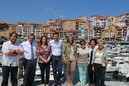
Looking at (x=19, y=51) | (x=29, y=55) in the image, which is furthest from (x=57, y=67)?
(x=19, y=51)

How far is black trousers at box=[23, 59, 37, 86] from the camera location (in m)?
7.20

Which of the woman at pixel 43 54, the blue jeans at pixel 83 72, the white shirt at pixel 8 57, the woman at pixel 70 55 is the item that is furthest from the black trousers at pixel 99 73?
the white shirt at pixel 8 57

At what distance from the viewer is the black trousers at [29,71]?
7.20 metres

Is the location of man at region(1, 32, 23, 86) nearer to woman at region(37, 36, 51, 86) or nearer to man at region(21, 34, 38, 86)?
man at region(21, 34, 38, 86)

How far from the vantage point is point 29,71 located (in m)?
7.30

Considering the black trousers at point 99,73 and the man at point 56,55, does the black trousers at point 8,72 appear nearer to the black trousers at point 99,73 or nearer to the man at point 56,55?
the man at point 56,55

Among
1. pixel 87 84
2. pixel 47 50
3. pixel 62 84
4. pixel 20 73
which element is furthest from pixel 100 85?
pixel 20 73

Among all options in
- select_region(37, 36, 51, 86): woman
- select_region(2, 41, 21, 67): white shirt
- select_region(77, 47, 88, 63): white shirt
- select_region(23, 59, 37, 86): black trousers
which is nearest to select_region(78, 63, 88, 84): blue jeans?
select_region(77, 47, 88, 63): white shirt

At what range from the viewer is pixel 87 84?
313 inches

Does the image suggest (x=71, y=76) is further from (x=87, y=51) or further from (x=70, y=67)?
(x=87, y=51)

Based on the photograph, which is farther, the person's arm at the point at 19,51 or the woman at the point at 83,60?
the woman at the point at 83,60

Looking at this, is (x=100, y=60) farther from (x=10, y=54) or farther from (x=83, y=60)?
(x=10, y=54)

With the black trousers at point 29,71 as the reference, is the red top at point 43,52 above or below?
above

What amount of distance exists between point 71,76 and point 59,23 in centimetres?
13754
